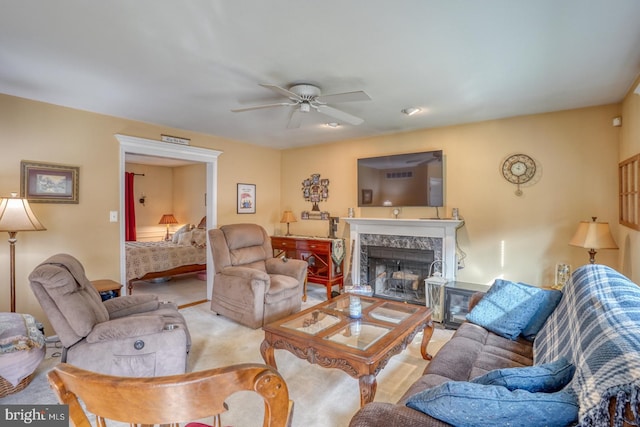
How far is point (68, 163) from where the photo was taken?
3312 millimetres

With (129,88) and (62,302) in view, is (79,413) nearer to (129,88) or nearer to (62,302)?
(62,302)

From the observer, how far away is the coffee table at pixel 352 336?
6.19 feet

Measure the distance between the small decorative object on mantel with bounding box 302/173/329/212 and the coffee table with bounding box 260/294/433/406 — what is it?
247 centimetres

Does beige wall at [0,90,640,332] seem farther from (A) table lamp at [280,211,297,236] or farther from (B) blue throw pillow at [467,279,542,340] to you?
(A) table lamp at [280,211,297,236]

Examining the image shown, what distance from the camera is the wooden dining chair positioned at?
2.43 ft

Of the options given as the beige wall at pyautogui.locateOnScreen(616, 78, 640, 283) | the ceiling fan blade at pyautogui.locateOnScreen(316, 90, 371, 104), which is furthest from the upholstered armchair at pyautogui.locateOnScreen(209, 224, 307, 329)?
the beige wall at pyautogui.locateOnScreen(616, 78, 640, 283)

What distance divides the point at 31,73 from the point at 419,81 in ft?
9.94

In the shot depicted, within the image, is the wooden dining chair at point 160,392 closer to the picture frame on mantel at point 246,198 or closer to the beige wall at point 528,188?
the beige wall at point 528,188

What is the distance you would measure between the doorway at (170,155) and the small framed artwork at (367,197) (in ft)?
7.07

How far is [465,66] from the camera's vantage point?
234 centimetres

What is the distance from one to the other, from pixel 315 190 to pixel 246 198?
111 centimetres

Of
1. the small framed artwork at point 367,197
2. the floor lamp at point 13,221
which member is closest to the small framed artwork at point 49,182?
the floor lamp at point 13,221

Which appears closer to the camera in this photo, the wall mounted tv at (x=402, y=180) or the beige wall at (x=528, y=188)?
the beige wall at (x=528, y=188)

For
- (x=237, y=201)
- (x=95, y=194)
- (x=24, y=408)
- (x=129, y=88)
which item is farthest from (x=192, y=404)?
(x=237, y=201)
